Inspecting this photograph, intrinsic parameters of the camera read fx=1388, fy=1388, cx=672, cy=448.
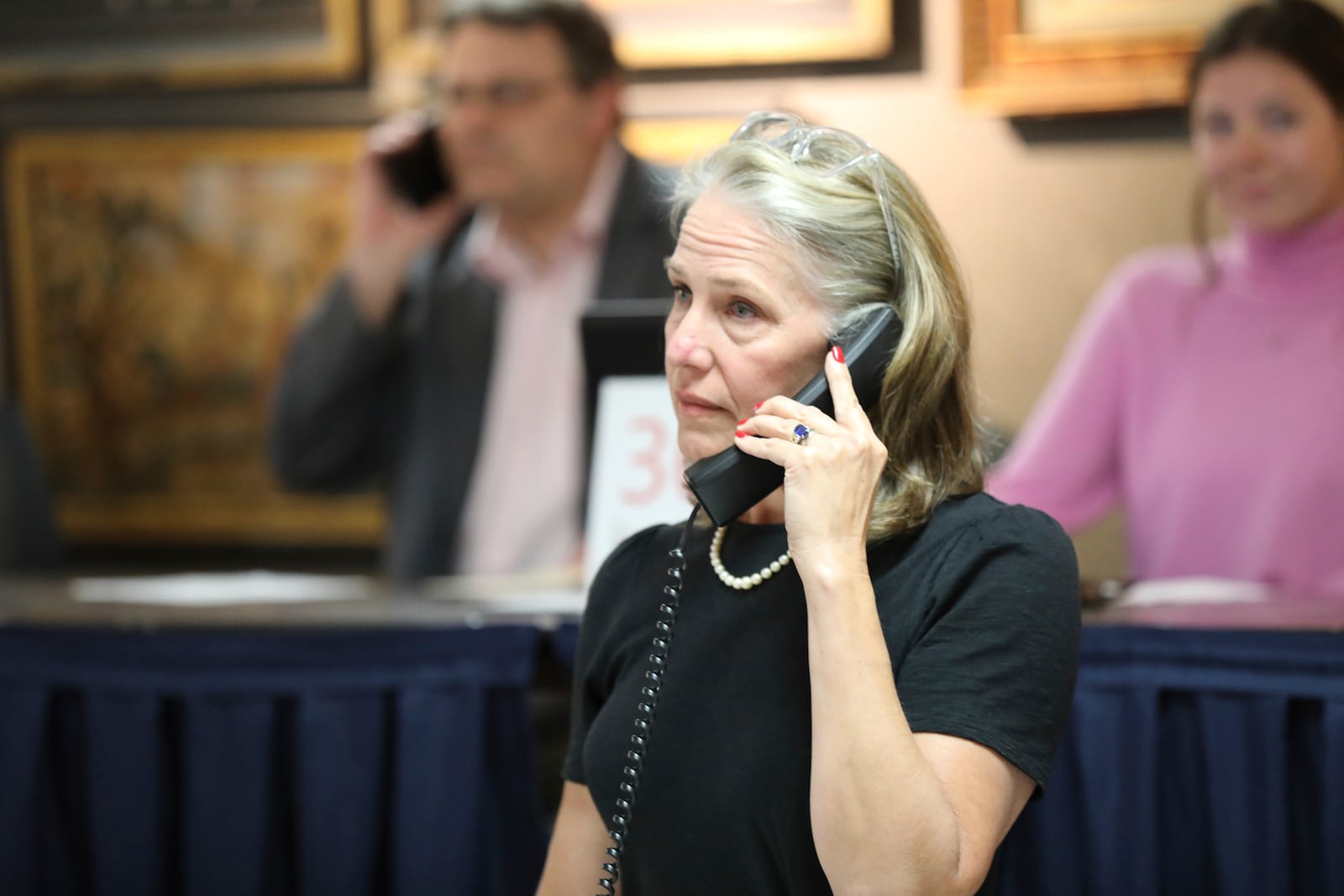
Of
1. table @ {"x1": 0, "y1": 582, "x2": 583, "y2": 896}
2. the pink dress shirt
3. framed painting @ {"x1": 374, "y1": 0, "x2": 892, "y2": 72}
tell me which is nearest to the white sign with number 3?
table @ {"x1": 0, "y1": 582, "x2": 583, "y2": 896}

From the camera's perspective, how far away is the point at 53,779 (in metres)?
2.21

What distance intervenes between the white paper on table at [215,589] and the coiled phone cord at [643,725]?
1.08 meters

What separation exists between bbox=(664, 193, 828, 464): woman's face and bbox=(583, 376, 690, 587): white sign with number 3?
2.21 ft

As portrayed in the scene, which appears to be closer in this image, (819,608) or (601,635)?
(819,608)

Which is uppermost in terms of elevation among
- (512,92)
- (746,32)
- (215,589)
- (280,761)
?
(746,32)

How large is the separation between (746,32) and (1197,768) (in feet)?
7.37

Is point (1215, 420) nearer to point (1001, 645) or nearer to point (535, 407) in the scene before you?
point (535, 407)

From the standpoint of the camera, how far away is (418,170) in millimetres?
3148

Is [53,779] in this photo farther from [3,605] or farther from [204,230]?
[204,230]

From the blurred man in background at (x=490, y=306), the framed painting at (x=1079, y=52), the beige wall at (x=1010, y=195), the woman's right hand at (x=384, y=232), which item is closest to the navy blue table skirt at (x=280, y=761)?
the blurred man in background at (x=490, y=306)

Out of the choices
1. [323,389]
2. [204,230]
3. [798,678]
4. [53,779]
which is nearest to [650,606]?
[798,678]

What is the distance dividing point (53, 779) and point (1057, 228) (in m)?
2.53

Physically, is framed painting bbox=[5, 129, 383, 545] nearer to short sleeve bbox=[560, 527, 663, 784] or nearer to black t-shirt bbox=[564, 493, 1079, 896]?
short sleeve bbox=[560, 527, 663, 784]

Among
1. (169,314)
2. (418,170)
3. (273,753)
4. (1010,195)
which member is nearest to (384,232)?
(418,170)
